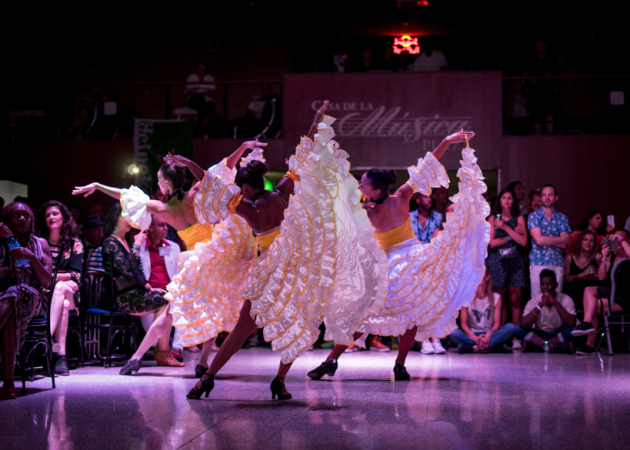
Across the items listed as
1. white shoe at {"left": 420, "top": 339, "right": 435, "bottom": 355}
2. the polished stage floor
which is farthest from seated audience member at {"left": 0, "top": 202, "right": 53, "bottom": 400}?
white shoe at {"left": 420, "top": 339, "right": 435, "bottom": 355}

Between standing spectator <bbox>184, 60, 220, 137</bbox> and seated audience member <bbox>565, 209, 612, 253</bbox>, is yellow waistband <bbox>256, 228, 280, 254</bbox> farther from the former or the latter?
standing spectator <bbox>184, 60, 220, 137</bbox>

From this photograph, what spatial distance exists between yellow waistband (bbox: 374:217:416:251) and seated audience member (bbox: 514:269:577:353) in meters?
3.10

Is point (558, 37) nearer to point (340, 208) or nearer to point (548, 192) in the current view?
point (548, 192)

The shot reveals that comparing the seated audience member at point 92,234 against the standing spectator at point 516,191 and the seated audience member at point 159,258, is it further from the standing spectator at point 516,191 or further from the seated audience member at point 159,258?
the standing spectator at point 516,191

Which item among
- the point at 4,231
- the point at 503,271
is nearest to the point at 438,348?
the point at 503,271

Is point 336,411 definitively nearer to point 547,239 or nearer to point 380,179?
point 380,179

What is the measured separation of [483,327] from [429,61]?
15.8ft

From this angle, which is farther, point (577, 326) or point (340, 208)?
point (577, 326)

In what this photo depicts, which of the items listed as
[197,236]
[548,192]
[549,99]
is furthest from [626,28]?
[197,236]

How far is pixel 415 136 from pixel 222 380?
5.89m

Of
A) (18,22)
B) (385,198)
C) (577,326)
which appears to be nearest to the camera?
(385,198)

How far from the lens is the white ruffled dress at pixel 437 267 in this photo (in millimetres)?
5191

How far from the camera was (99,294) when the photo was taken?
6.68m

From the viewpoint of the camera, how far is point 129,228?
671cm
